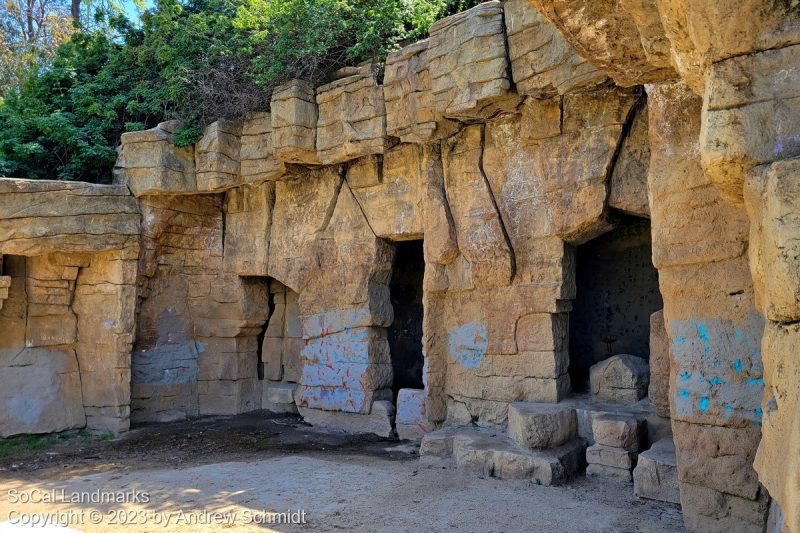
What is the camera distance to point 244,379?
33.8 feet

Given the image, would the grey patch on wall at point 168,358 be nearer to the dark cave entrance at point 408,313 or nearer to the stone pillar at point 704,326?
the dark cave entrance at point 408,313

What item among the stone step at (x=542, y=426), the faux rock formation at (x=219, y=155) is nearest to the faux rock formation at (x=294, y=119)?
the faux rock formation at (x=219, y=155)

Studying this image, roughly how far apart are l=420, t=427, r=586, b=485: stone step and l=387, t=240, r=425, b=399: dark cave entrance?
3380 millimetres

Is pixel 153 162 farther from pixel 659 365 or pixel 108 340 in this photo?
pixel 659 365

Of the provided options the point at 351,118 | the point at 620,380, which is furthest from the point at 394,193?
the point at 620,380

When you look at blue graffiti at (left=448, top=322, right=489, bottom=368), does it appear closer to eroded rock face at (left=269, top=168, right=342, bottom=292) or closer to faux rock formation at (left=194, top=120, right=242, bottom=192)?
eroded rock face at (left=269, top=168, right=342, bottom=292)

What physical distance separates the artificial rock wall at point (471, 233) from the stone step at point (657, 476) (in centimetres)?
67

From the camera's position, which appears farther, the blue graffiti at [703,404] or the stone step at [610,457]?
the stone step at [610,457]

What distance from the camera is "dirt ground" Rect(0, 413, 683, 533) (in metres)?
4.87

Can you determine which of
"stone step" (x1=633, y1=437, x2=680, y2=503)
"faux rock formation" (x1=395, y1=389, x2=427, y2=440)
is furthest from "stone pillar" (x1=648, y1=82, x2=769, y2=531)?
"faux rock formation" (x1=395, y1=389, x2=427, y2=440)

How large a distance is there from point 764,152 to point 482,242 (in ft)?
14.9

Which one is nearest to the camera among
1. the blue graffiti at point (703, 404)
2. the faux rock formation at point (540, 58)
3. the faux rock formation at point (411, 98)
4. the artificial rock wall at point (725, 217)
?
the artificial rock wall at point (725, 217)

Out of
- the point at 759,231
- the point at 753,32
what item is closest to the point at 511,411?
the point at 759,231

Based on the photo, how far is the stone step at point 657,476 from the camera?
510cm
